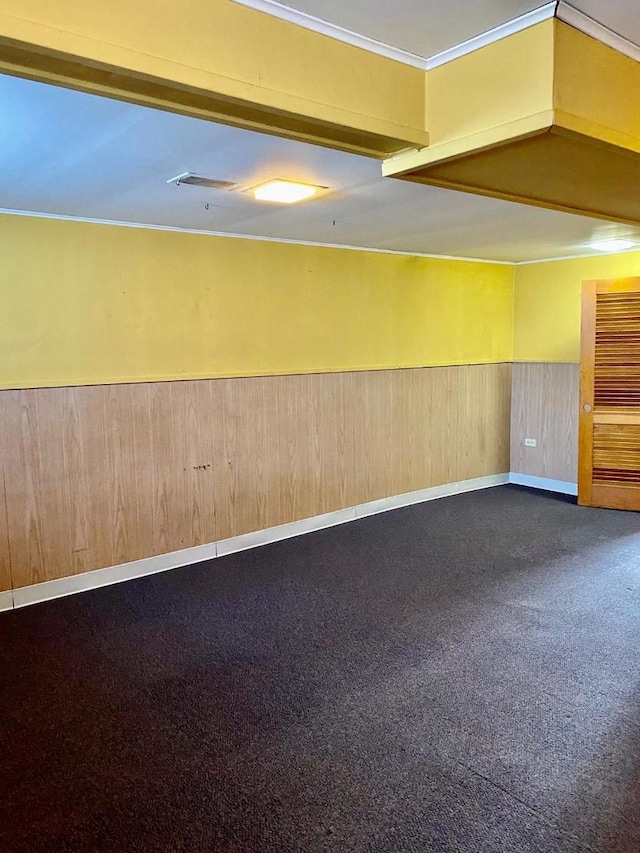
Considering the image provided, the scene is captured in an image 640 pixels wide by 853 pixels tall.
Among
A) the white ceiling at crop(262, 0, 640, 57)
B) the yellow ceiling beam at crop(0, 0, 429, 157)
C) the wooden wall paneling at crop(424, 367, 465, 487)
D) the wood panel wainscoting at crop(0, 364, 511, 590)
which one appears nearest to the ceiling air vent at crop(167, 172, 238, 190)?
the yellow ceiling beam at crop(0, 0, 429, 157)

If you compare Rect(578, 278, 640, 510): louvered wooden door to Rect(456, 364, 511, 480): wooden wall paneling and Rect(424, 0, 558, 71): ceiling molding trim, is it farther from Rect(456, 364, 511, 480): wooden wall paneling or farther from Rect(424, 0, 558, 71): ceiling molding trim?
Rect(424, 0, 558, 71): ceiling molding trim

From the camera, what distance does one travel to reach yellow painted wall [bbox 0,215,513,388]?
3.61 m

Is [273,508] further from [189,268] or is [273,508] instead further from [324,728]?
[324,728]

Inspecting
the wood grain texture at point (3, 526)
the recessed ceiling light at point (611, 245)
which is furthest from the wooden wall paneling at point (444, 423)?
the wood grain texture at point (3, 526)

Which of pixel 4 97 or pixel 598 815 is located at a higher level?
pixel 4 97

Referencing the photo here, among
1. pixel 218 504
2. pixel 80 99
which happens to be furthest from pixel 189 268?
pixel 80 99

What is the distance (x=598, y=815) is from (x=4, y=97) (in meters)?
2.82

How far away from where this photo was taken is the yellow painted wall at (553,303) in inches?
222

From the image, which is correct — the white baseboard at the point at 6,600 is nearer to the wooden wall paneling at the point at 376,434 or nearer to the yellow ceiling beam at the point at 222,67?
the wooden wall paneling at the point at 376,434

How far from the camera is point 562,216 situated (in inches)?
152

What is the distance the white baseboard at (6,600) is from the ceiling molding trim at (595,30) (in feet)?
12.0

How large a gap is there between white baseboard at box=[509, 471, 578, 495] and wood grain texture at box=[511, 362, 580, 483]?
0.13 ft

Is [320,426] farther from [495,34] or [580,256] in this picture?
[495,34]

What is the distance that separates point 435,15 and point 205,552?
137 inches
